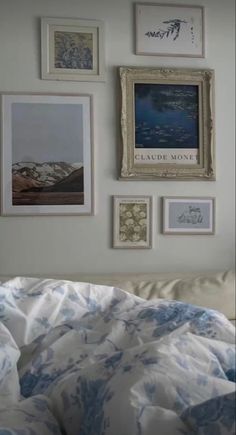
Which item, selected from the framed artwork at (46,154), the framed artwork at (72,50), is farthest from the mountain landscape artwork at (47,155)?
the framed artwork at (72,50)

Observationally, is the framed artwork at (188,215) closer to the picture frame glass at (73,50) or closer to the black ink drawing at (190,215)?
the black ink drawing at (190,215)

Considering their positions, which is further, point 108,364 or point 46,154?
point 46,154

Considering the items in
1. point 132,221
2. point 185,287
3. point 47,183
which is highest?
point 47,183

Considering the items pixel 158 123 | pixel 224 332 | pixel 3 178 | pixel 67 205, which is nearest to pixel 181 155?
pixel 158 123

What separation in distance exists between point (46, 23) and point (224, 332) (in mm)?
1774

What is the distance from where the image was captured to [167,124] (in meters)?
2.48

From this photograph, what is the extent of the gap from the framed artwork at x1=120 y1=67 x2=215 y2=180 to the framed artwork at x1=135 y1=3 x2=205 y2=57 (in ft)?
0.31

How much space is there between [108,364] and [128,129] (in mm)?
1684

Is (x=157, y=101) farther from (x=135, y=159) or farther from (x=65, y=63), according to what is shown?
(x=65, y=63)

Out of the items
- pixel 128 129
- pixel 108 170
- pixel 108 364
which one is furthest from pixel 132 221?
pixel 108 364

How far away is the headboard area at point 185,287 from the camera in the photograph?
216 cm

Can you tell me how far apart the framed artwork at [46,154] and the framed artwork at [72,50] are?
0.10m

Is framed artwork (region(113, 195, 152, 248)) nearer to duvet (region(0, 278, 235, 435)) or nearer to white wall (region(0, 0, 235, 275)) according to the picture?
white wall (region(0, 0, 235, 275))

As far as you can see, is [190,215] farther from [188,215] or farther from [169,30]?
[169,30]
